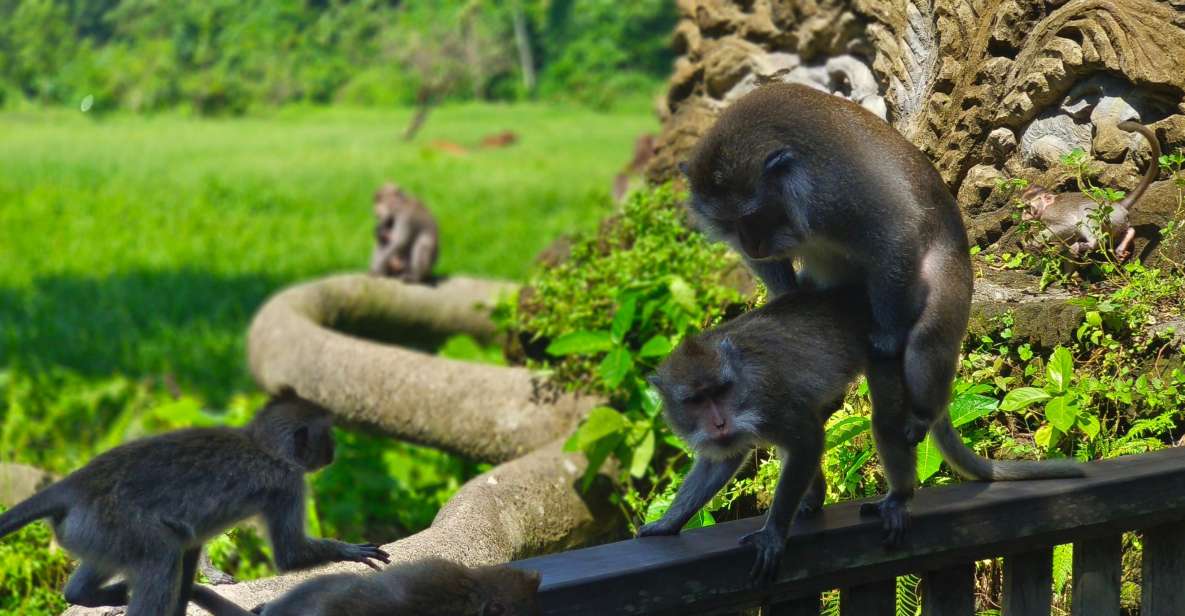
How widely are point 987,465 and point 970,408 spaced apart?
66 cm

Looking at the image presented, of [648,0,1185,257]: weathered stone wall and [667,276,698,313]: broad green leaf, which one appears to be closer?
[648,0,1185,257]: weathered stone wall

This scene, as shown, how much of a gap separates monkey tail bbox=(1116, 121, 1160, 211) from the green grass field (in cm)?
353

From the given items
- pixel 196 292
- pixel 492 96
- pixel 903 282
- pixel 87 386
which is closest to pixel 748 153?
pixel 903 282

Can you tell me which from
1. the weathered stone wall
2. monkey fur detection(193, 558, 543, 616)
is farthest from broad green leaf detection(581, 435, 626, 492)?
monkey fur detection(193, 558, 543, 616)

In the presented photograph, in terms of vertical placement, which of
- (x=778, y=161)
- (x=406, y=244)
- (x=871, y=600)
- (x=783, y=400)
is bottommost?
(x=406, y=244)

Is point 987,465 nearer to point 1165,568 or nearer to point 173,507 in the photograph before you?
point 1165,568

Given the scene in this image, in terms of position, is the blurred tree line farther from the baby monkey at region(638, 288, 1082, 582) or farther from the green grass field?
the baby monkey at region(638, 288, 1082, 582)

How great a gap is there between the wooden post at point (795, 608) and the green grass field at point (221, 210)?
15.2ft

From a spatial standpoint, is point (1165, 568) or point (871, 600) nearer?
point (871, 600)

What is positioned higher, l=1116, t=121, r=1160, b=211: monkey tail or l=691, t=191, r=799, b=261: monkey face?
l=691, t=191, r=799, b=261: monkey face

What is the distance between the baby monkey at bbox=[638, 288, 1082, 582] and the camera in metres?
2.76

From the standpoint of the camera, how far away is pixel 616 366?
16.3ft

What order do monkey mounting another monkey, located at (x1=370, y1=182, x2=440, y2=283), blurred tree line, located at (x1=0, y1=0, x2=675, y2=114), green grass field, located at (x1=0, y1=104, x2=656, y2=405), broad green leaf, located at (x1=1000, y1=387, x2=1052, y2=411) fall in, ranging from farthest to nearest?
blurred tree line, located at (x1=0, y1=0, x2=675, y2=114)
green grass field, located at (x1=0, y1=104, x2=656, y2=405)
monkey mounting another monkey, located at (x1=370, y1=182, x2=440, y2=283)
broad green leaf, located at (x1=1000, y1=387, x2=1052, y2=411)

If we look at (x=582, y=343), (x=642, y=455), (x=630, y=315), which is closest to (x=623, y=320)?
(x=630, y=315)
